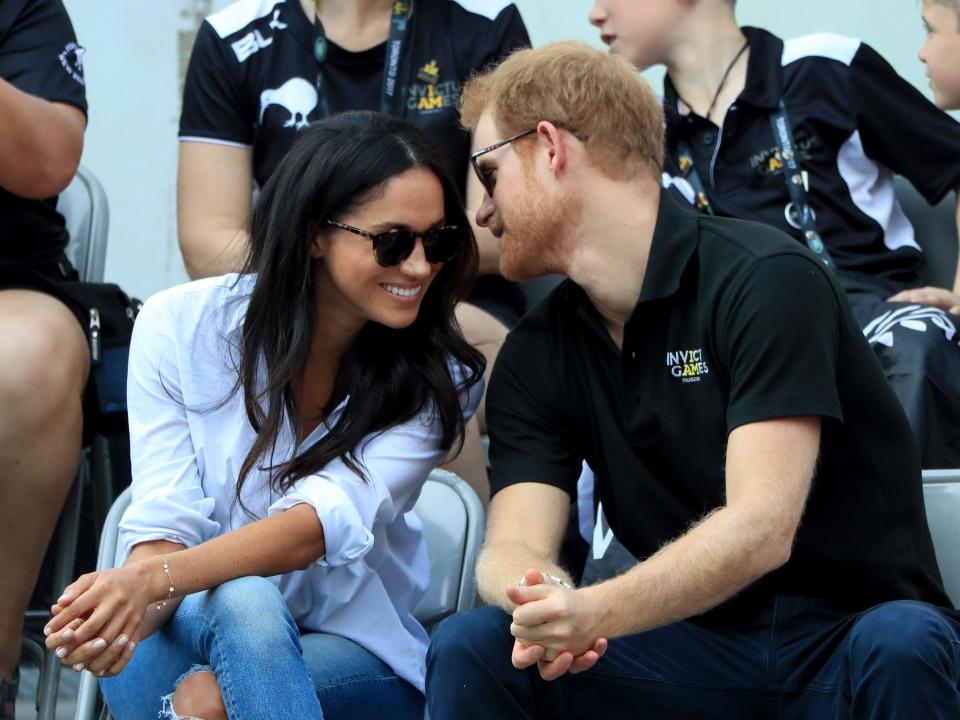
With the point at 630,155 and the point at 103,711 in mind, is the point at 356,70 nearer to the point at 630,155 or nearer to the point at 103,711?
the point at 630,155

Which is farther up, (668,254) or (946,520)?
(668,254)

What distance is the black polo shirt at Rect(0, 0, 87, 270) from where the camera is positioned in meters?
3.20

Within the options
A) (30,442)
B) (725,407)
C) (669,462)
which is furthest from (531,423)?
(30,442)

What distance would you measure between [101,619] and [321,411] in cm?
66

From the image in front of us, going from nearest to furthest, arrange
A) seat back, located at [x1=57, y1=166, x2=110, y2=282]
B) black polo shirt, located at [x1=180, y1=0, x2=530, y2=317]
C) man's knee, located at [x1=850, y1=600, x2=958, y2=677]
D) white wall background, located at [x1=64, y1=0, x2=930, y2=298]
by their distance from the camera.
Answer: man's knee, located at [x1=850, y1=600, x2=958, y2=677], black polo shirt, located at [x1=180, y1=0, x2=530, y2=317], seat back, located at [x1=57, y1=166, x2=110, y2=282], white wall background, located at [x1=64, y1=0, x2=930, y2=298]

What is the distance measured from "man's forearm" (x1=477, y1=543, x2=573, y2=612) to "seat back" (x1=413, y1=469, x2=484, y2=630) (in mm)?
343

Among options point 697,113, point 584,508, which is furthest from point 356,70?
point 584,508

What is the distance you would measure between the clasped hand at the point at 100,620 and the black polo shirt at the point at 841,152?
1899 millimetres

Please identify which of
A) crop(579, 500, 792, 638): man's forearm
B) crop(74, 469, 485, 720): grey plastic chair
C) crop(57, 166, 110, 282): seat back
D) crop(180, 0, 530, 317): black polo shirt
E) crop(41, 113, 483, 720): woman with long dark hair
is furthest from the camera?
crop(57, 166, 110, 282): seat back

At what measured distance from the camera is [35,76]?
126 inches

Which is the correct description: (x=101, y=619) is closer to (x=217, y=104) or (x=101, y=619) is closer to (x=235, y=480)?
(x=235, y=480)

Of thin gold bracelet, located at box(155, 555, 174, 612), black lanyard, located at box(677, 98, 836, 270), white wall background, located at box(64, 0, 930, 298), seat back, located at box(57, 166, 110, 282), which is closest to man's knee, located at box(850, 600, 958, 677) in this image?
thin gold bracelet, located at box(155, 555, 174, 612)

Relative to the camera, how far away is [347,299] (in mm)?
2668

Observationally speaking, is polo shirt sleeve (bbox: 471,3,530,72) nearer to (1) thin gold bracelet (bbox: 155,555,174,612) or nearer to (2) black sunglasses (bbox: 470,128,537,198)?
(2) black sunglasses (bbox: 470,128,537,198)
